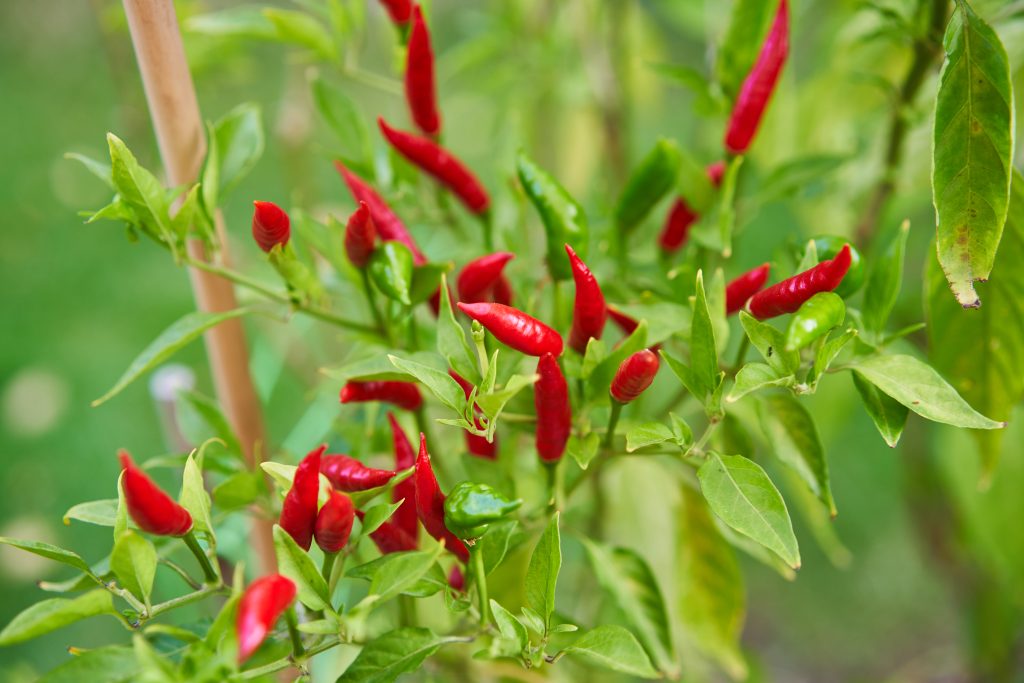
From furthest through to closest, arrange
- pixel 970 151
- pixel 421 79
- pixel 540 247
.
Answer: pixel 540 247, pixel 421 79, pixel 970 151

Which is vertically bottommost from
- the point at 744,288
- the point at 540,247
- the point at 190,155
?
the point at 540,247

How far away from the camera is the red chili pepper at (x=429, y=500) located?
389mm

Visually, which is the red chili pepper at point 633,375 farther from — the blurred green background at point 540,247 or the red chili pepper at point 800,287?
the blurred green background at point 540,247

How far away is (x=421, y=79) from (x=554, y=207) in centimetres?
13

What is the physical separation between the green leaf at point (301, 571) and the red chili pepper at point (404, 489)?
7cm

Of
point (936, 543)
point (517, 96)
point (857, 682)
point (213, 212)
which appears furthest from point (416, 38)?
point (857, 682)

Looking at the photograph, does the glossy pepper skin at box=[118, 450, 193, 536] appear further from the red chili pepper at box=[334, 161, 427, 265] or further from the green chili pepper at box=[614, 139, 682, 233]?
the green chili pepper at box=[614, 139, 682, 233]

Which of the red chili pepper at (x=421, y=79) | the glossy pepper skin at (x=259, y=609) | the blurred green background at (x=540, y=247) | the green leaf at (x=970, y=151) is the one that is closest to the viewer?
the glossy pepper skin at (x=259, y=609)

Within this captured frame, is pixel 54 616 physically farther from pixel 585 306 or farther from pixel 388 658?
pixel 585 306

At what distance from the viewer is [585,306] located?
0.43 meters

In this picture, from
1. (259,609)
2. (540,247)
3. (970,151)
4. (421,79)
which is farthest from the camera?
(540,247)

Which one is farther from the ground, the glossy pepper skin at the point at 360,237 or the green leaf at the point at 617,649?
the glossy pepper skin at the point at 360,237

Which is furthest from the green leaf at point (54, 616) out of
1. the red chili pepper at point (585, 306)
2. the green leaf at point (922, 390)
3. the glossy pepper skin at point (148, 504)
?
→ the green leaf at point (922, 390)

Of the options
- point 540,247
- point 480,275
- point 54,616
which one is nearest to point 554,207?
point 480,275
